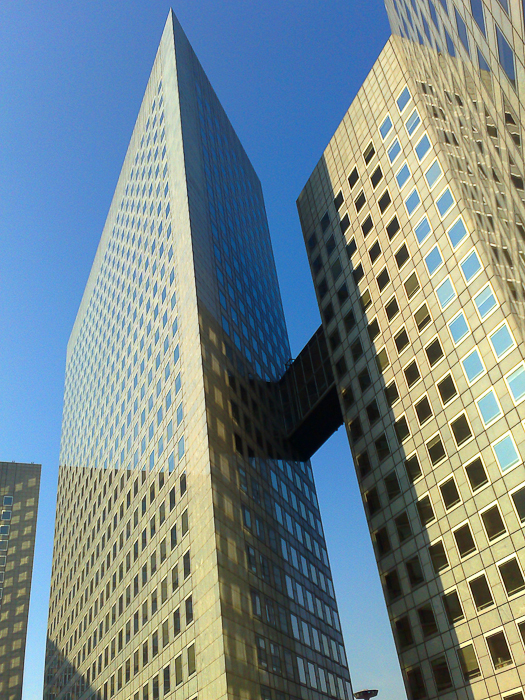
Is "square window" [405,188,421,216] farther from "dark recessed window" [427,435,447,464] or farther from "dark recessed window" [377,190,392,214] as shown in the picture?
"dark recessed window" [427,435,447,464]

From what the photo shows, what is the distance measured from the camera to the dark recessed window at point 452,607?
41375 mm

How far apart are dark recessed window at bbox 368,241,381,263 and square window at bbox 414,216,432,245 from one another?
18.0ft

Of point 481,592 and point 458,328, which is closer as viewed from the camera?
point 481,592

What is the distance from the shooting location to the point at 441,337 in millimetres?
48188

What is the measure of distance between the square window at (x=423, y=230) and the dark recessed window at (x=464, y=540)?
2301 centimetres

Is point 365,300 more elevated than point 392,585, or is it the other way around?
point 365,300

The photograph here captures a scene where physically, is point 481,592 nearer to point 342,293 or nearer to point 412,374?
point 412,374

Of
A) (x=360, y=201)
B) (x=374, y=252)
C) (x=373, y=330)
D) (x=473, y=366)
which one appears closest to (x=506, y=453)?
(x=473, y=366)

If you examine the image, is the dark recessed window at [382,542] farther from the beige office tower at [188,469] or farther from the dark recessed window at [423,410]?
the beige office tower at [188,469]

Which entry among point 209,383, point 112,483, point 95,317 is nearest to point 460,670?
point 209,383

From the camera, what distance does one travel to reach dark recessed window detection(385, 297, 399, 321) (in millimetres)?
54375

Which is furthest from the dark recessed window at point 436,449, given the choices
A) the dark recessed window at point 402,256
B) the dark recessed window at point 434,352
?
the dark recessed window at point 402,256

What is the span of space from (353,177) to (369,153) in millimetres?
2999

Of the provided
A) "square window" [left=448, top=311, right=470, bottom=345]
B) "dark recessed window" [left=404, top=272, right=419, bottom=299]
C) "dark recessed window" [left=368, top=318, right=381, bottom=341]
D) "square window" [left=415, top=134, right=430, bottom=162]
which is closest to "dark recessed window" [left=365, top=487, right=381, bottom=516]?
"dark recessed window" [left=368, top=318, right=381, bottom=341]
